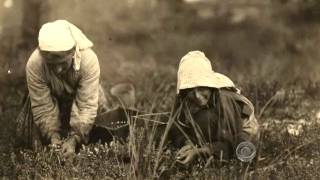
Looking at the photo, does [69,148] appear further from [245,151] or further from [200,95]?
[245,151]

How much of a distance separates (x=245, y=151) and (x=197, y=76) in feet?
1.50

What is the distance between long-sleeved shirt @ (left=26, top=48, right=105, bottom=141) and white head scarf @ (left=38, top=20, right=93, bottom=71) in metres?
0.07

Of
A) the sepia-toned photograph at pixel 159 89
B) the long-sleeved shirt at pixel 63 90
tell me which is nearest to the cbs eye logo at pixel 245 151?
the sepia-toned photograph at pixel 159 89

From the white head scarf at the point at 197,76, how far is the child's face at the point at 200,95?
4cm

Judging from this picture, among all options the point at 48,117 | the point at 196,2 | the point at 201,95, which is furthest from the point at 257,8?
the point at 48,117

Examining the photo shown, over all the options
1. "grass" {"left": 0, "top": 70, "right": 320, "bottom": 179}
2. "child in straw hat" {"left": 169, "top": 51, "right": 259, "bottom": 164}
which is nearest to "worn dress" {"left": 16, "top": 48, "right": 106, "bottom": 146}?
"grass" {"left": 0, "top": 70, "right": 320, "bottom": 179}

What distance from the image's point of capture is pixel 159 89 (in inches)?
215

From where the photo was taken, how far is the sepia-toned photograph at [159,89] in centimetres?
442

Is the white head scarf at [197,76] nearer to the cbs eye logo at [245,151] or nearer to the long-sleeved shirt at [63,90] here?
the cbs eye logo at [245,151]

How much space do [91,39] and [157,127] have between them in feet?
2.48

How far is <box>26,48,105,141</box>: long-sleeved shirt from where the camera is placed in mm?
4707

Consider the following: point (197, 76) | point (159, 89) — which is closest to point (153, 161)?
point (197, 76)

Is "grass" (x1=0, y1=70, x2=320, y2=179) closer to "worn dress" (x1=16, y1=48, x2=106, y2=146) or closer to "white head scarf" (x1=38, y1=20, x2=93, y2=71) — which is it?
"worn dress" (x1=16, y1=48, x2=106, y2=146)

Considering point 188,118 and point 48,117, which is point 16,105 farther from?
point 188,118
